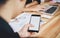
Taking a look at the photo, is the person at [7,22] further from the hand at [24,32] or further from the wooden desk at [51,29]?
the wooden desk at [51,29]

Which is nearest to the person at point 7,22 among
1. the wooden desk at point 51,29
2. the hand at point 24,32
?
the hand at point 24,32

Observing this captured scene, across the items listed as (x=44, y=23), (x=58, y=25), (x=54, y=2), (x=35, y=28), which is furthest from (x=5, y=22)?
(x=54, y=2)

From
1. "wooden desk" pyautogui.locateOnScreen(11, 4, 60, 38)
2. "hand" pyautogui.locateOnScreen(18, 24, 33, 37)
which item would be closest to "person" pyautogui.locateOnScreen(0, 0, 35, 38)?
→ "hand" pyautogui.locateOnScreen(18, 24, 33, 37)

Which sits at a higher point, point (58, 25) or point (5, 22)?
point (5, 22)

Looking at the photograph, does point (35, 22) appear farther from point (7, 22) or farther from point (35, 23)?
point (7, 22)

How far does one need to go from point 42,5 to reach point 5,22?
0.78 m

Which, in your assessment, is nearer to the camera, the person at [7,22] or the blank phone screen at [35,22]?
the person at [7,22]

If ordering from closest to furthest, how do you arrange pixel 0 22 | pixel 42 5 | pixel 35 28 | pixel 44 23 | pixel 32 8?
pixel 0 22
pixel 35 28
pixel 44 23
pixel 32 8
pixel 42 5

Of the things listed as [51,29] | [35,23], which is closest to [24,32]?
[35,23]

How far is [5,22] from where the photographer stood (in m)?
1.11

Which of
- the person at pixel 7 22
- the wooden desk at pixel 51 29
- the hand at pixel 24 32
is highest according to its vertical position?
the person at pixel 7 22

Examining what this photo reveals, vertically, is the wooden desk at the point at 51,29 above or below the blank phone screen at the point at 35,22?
below

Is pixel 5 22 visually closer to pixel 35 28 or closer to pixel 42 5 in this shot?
pixel 35 28

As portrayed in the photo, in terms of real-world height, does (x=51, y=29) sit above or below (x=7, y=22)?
below
